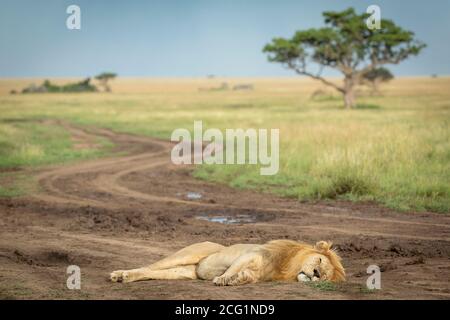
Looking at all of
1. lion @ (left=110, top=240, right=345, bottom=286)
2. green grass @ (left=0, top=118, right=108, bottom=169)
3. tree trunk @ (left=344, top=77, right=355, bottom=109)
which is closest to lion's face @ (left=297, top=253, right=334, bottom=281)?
lion @ (left=110, top=240, right=345, bottom=286)

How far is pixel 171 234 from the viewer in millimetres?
10133

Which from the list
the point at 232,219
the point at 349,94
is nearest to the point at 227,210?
the point at 232,219

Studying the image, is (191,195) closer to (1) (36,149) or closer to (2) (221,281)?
(2) (221,281)

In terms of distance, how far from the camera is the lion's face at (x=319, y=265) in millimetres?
6027

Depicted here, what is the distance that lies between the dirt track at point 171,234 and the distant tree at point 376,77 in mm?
55002

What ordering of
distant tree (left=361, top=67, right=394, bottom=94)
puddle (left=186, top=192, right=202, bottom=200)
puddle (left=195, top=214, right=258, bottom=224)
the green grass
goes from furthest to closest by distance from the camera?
distant tree (left=361, top=67, right=394, bottom=94), the green grass, puddle (left=186, top=192, right=202, bottom=200), puddle (left=195, top=214, right=258, bottom=224)

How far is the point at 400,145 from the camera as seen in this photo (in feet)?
58.0

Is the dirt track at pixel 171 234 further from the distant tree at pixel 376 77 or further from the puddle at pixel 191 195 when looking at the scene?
the distant tree at pixel 376 77

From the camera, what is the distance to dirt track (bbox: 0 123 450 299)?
6.27 meters

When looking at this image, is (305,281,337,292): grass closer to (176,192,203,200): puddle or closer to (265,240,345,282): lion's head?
(265,240,345,282): lion's head

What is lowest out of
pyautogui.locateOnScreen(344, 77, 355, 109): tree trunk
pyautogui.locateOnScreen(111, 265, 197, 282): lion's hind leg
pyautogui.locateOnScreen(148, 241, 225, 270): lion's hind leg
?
pyautogui.locateOnScreen(111, 265, 197, 282): lion's hind leg

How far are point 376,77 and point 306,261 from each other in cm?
6620
